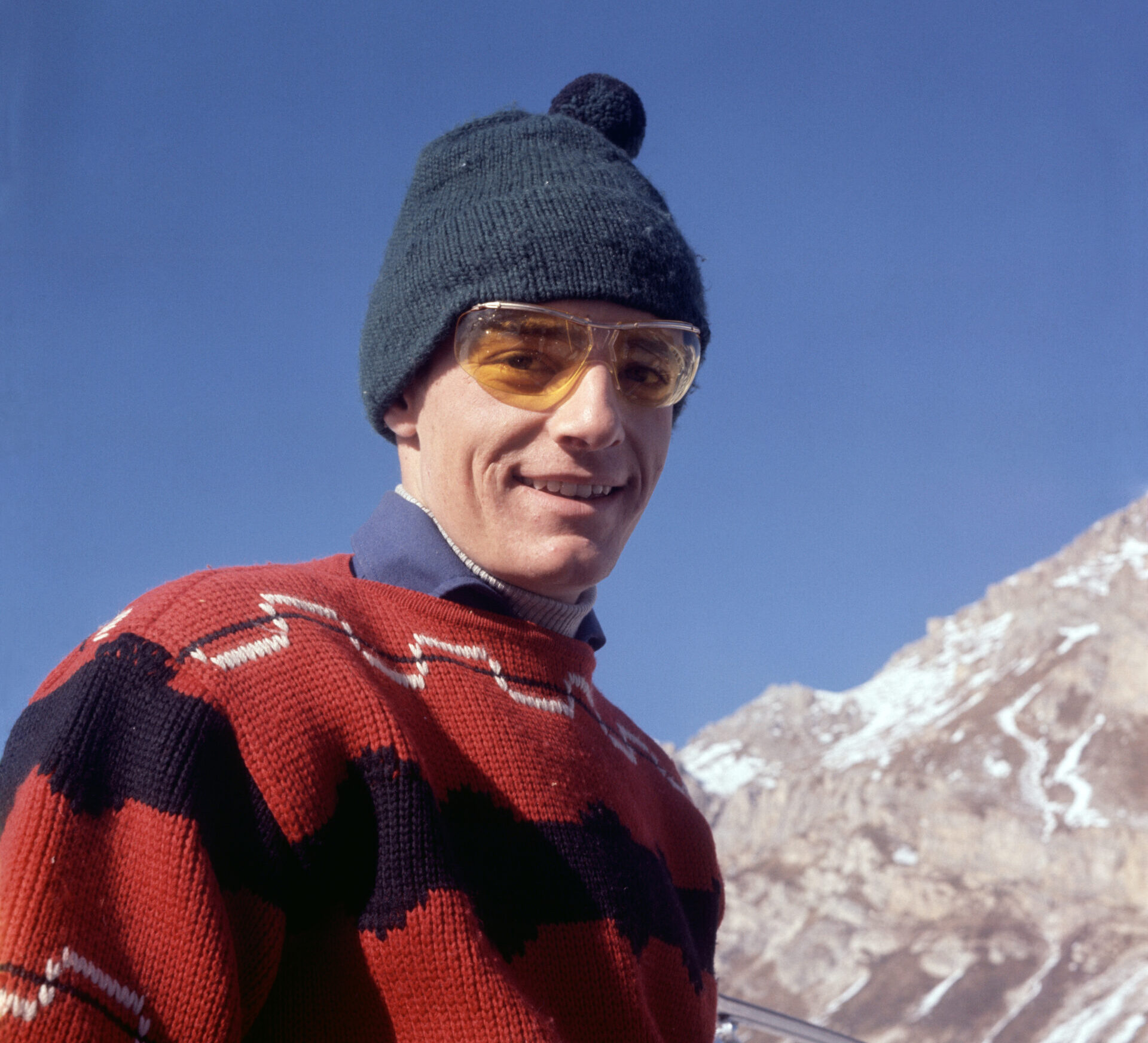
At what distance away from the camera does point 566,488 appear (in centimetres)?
195

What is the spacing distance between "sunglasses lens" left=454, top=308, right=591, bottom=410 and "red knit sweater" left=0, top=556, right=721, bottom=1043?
37cm

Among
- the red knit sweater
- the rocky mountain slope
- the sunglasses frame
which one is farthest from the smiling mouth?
the rocky mountain slope

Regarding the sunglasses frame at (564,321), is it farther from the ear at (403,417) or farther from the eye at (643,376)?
the ear at (403,417)

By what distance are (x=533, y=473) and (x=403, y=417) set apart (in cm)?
36

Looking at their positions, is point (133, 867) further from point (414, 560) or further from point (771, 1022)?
point (771, 1022)

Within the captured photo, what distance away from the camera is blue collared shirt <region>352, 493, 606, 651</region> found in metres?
1.87

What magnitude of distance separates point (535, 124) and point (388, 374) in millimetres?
548

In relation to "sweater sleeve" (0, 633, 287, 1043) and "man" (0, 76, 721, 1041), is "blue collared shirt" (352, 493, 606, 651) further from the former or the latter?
"sweater sleeve" (0, 633, 287, 1043)

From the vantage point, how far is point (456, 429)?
195 cm

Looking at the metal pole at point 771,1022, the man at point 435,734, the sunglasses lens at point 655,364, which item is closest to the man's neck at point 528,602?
the man at point 435,734

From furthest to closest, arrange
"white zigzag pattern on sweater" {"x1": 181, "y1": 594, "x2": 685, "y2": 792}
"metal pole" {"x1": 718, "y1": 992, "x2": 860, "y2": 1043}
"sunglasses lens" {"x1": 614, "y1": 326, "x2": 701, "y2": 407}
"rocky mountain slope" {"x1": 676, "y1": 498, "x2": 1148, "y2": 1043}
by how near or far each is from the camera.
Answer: "rocky mountain slope" {"x1": 676, "y1": 498, "x2": 1148, "y2": 1043}
"metal pole" {"x1": 718, "y1": 992, "x2": 860, "y2": 1043}
"sunglasses lens" {"x1": 614, "y1": 326, "x2": 701, "y2": 407}
"white zigzag pattern on sweater" {"x1": 181, "y1": 594, "x2": 685, "y2": 792}

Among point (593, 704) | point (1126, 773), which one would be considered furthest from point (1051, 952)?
point (593, 704)

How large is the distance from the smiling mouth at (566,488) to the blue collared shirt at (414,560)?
0.57ft

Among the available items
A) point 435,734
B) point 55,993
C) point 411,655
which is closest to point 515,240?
point 411,655
